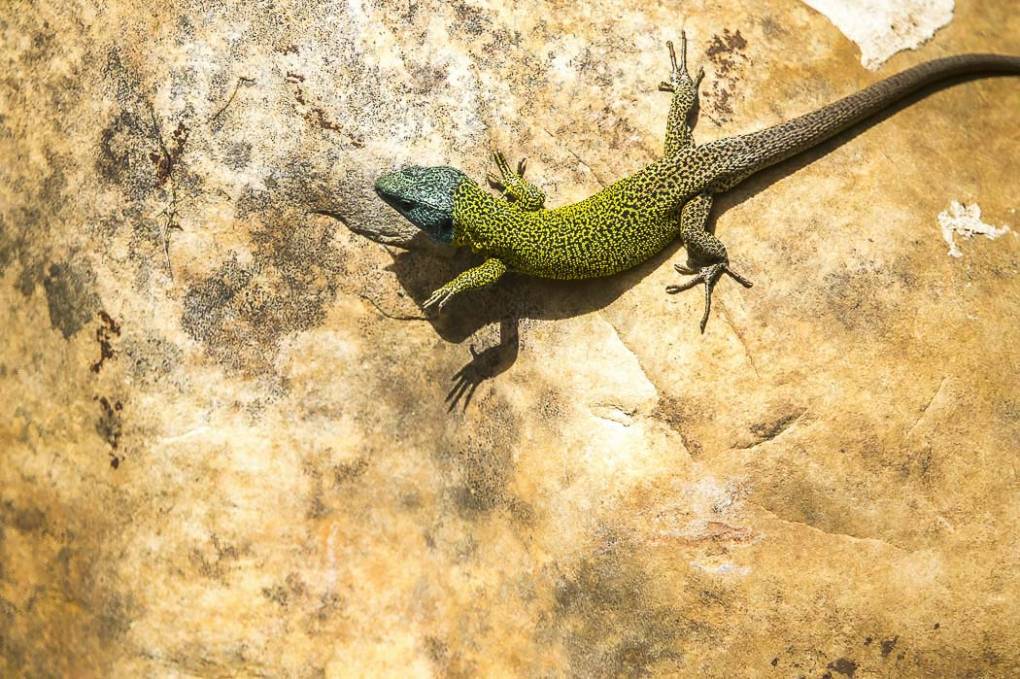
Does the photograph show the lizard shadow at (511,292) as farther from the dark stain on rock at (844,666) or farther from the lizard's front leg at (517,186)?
the dark stain on rock at (844,666)

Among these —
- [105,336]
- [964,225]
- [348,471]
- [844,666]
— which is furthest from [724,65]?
[105,336]

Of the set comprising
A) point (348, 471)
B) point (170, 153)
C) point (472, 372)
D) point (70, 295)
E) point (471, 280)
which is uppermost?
point (170, 153)

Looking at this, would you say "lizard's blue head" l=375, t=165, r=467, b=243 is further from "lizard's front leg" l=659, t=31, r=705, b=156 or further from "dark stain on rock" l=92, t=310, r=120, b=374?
"dark stain on rock" l=92, t=310, r=120, b=374

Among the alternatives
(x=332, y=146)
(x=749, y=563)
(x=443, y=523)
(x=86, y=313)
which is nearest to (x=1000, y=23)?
(x=749, y=563)

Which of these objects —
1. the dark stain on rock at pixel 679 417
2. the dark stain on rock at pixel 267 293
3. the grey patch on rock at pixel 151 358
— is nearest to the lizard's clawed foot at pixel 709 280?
the dark stain on rock at pixel 679 417

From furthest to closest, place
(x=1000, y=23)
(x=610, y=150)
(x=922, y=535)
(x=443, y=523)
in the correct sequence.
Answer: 1. (x=1000, y=23)
2. (x=610, y=150)
3. (x=443, y=523)
4. (x=922, y=535)

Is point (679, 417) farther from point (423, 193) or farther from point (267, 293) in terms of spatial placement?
point (267, 293)

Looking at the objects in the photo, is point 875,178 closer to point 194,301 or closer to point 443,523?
point 443,523
